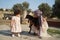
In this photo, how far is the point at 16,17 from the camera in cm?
963

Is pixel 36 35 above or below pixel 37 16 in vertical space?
below

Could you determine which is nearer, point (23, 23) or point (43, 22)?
point (43, 22)

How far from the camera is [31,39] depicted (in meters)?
8.97

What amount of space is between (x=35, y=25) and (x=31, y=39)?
52.0 inches

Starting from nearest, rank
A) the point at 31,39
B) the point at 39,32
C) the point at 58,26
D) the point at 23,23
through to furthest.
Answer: the point at 31,39 → the point at 39,32 → the point at 58,26 → the point at 23,23

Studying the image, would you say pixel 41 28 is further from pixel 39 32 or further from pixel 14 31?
pixel 14 31

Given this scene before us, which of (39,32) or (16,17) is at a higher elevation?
(16,17)

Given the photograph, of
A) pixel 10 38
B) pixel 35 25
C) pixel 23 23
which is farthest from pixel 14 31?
pixel 23 23

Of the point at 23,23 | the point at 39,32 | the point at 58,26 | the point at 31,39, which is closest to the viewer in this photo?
the point at 31,39

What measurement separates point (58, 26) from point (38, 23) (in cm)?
673

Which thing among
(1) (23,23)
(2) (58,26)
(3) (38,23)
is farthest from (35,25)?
(1) (23,23)

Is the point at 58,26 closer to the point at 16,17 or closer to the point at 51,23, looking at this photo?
the point at 51,23

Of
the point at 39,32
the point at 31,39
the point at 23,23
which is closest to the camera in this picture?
the point at 31,39

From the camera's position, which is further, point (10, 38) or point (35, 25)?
point (35, 25)
